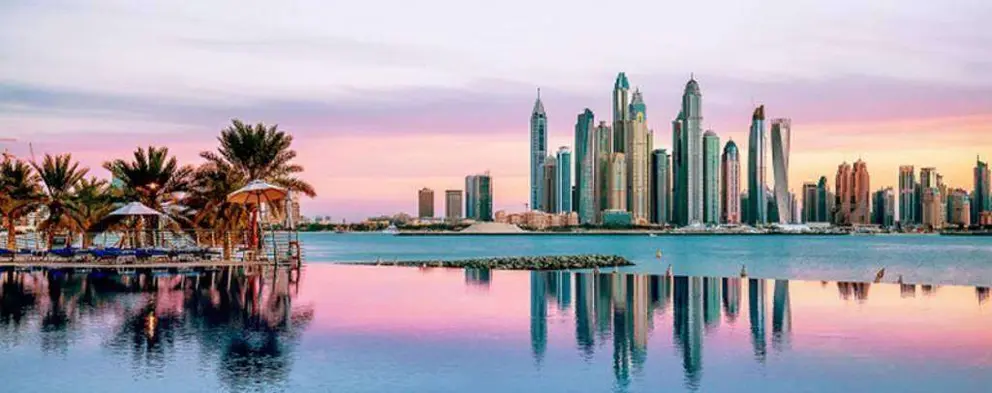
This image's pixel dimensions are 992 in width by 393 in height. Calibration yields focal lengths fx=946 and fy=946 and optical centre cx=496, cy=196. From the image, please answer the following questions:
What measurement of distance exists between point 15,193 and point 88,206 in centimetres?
363

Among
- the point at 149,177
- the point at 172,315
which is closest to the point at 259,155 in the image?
the point at 149,177

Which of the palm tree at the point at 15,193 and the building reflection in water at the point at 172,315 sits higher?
the palm tree at the point at 15,193

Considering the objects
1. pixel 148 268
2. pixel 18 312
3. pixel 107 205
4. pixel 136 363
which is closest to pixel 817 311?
pixel 136 363

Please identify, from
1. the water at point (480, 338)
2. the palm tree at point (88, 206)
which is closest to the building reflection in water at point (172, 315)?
the water at point (480, 338)

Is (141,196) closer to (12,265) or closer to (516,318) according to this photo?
(12,265)

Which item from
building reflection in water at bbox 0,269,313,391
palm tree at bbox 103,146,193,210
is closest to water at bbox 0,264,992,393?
building reflection in water at bbox 0,269,313,391

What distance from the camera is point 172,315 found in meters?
22.4

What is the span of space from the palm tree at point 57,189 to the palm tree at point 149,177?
3.69m

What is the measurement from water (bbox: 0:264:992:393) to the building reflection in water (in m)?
0.08

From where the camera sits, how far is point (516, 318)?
23172mm

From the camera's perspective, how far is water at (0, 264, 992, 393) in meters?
15.0

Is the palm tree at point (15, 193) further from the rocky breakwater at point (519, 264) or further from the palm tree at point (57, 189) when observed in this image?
the rocky breakwater at point (519, 264)

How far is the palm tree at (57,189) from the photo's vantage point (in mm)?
45294

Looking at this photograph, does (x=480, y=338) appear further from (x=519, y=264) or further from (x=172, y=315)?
(x=519, y=264)
